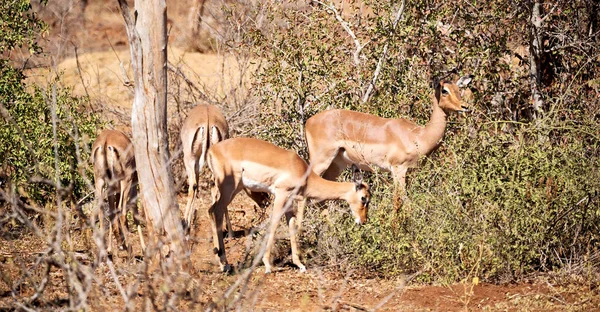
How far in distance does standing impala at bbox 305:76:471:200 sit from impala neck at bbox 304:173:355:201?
1.03 meters

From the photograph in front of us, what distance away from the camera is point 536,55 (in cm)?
987

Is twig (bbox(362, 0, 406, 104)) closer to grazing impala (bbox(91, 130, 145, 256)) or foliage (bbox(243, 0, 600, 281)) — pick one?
foliage (bbox(243, 0, 600, 281))

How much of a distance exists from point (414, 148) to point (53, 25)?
9.90 meters

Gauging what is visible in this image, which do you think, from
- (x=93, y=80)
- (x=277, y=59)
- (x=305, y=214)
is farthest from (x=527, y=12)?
(x=93, y=80)

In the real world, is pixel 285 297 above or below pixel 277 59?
below

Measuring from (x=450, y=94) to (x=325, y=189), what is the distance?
211 centimetres

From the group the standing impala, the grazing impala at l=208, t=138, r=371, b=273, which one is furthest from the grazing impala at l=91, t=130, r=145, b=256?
the standing impala

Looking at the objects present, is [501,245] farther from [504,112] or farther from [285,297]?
[504,112]

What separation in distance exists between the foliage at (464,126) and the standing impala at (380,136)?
265 millimetres

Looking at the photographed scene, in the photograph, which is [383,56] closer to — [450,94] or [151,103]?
[450,94]

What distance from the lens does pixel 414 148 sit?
9.40 meters

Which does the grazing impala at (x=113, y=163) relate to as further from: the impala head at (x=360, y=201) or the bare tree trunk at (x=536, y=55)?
the bare tree trunk at (x=536, y=55)

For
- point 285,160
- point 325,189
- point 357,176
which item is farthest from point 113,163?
point 357,176

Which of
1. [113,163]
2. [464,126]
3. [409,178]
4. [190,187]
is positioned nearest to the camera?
[113,163]
